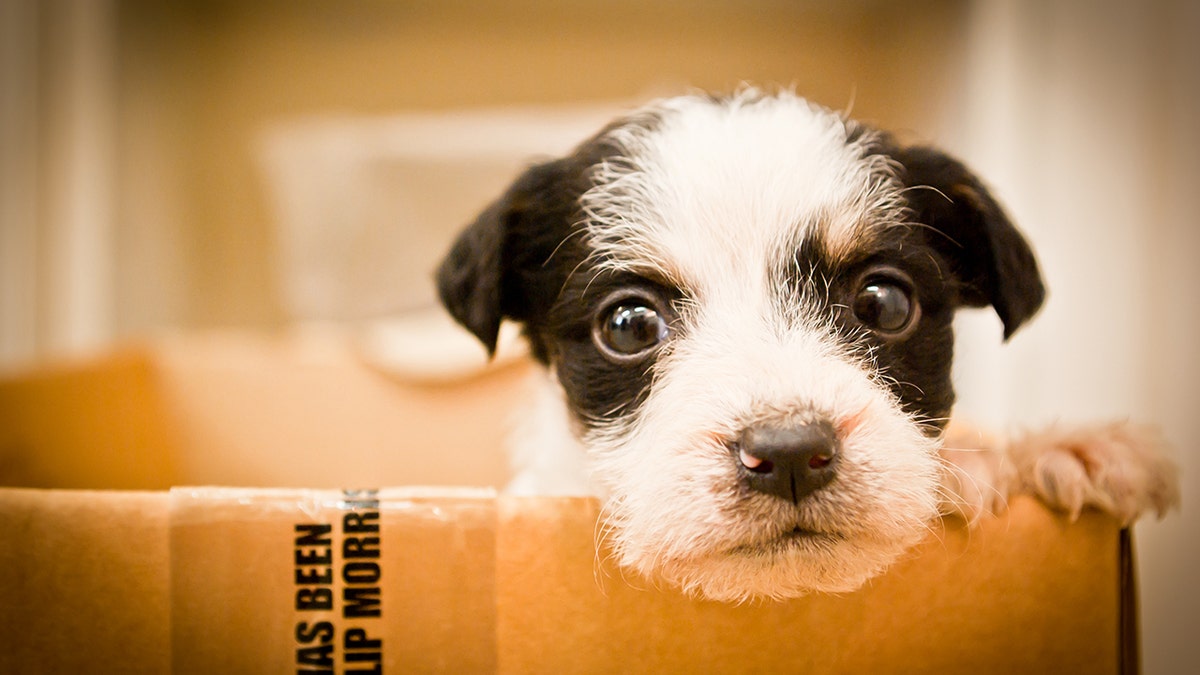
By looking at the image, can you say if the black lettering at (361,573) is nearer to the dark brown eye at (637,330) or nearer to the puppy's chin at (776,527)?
the puppy's chin at (776,527)

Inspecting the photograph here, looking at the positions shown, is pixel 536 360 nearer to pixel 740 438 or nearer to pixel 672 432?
pixel 672 432

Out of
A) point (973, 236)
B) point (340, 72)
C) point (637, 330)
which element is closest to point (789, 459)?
point (637, 330)

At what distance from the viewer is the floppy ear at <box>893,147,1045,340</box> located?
137 centimetres

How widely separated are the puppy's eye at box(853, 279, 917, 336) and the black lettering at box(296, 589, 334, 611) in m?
0.94

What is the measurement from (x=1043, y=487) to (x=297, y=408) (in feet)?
7.75

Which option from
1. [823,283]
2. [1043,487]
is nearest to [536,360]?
[823,283]

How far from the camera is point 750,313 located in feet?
4.18

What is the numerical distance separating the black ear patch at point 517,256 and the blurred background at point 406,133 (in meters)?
1.44

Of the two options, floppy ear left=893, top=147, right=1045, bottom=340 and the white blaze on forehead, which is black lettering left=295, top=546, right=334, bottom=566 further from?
floppy ear left=893, top=147, right=1045, bottom=340

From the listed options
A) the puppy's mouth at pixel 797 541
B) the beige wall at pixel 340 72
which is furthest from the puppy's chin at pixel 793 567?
the beige wall at pixel 340 72

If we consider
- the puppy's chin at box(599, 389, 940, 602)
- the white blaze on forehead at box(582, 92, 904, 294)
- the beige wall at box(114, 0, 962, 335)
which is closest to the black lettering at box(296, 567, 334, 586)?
the puppy's chin at box(599, 389, 940, 602)

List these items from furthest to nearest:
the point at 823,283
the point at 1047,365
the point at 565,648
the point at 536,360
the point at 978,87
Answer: the point at 978,87 → the point at 1047,365 → the point at 536,360 → the point at 823,283 → the point at 565,648

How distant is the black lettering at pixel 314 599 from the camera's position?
100 cm

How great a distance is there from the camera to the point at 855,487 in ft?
3.43
